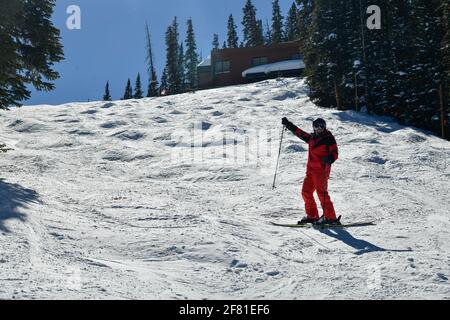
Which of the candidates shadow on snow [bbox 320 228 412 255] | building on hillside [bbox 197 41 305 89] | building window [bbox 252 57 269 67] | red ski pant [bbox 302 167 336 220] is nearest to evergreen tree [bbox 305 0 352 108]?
red ski pant [bbox 302 167 336 220]

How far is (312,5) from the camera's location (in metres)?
29.2

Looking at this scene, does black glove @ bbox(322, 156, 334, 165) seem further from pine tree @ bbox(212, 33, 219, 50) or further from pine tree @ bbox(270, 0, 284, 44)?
pine tree @ bbox(212, 33, 219, 50)

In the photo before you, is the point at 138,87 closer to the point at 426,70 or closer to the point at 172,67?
the point at 172,67

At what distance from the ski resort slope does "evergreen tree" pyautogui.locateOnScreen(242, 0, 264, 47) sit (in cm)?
5257

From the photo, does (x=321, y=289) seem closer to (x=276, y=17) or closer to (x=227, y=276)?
(x=227, y=276)

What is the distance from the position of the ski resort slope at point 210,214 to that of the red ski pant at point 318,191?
0.49m

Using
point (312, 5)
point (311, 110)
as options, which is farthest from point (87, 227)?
point (312, 5)

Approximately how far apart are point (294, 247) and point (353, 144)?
11018 millimetres

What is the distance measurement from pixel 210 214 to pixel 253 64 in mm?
43235

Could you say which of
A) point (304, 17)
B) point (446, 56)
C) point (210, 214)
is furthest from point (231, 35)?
point (210, 214)

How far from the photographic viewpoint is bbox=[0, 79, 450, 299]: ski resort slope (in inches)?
199

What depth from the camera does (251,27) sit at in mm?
71625

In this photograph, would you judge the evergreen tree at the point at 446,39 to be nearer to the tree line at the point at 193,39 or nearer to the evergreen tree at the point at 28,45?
the evergreen tree at the point at 28,45
